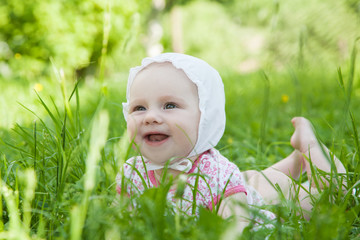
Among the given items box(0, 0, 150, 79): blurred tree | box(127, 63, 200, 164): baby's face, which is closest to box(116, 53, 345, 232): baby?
box(127, 63, 200, 164): baby's face

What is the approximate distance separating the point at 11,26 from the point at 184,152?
6621 mm

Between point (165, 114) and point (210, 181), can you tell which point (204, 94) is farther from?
point (210, 181)

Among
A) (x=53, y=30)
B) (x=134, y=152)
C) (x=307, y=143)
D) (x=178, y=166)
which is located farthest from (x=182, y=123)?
(x=53, y=30)

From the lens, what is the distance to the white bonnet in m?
1.38

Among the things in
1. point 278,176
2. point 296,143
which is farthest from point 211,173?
point 296,143

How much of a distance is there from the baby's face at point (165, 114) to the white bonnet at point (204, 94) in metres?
0.02

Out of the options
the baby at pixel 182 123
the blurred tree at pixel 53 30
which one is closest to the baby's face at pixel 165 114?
the baby at pixel 182 123

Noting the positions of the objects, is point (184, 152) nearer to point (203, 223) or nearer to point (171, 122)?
point (171, 122)

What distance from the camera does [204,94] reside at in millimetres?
1375

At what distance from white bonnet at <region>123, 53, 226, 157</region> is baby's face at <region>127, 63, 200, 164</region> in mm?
23

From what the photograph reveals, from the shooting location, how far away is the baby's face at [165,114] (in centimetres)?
134

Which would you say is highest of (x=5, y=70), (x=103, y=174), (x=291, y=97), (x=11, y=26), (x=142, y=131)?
(x=11, y=26)

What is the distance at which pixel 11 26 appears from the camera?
6.87 meters

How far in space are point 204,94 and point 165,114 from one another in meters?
0.17
